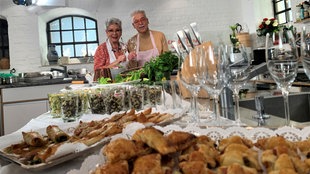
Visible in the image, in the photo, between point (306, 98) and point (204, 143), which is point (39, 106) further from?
point (204, 143)

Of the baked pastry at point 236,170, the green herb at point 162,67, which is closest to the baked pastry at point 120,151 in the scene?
the baked pastry at point 236,170

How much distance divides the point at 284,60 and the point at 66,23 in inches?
284

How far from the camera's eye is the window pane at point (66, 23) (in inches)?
303

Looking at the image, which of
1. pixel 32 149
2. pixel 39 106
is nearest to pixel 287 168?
pixel 32 149

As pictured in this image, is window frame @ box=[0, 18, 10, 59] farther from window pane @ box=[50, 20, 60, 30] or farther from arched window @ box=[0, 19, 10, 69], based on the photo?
window pane @ box=[50, 20, 60, 30]

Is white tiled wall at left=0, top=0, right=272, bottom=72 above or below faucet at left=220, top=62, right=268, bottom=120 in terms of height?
above

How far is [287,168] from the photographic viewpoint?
50 centimetres

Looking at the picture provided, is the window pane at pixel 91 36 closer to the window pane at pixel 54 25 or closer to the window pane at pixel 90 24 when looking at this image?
the window pane at pixel 90 24

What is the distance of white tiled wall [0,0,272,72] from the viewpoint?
Answer: 23.1 ft

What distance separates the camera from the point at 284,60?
1.02 m

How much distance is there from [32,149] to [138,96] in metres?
0.74

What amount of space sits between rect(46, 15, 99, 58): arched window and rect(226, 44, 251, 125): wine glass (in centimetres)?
670

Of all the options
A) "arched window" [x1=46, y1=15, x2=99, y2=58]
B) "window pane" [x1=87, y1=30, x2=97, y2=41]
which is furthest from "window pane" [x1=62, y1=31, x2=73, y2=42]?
"window pane" [x1=87, y1=30, x2=97, y2=41]

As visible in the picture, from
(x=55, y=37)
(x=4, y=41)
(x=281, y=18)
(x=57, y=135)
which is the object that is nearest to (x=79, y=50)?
(x=55, y=37)
